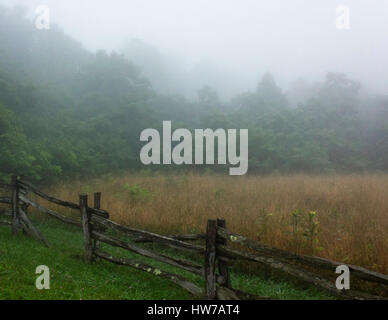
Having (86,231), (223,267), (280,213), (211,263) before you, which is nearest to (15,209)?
(86,231)

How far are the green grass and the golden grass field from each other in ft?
4.05

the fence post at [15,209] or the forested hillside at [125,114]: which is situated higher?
the forested hillside at [125,114]

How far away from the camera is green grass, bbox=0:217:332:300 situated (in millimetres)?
4270

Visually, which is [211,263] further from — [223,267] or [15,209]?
[15,209]

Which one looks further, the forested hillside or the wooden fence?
the forested hillside

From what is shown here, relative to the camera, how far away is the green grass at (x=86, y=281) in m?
4.27

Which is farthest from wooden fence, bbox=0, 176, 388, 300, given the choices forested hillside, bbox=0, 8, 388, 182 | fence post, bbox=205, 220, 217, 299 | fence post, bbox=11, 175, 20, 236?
forested hillside, bbox=0, 8, 388, 182

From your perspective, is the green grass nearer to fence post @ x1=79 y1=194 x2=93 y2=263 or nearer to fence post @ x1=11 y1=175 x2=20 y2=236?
fence post @ x1=79 y1=194 x2=93 y2=263

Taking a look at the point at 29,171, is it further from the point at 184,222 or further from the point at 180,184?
the point at 184,222

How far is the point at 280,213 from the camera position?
8.20 m

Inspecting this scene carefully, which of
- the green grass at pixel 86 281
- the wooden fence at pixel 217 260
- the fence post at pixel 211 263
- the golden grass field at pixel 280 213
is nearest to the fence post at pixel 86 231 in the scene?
the wooden fence at pixel 217 260

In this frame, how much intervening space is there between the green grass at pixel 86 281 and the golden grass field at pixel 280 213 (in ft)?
4.05

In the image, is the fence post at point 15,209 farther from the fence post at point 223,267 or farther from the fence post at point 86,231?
the fence post at point 223,267

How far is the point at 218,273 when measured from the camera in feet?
14.4
